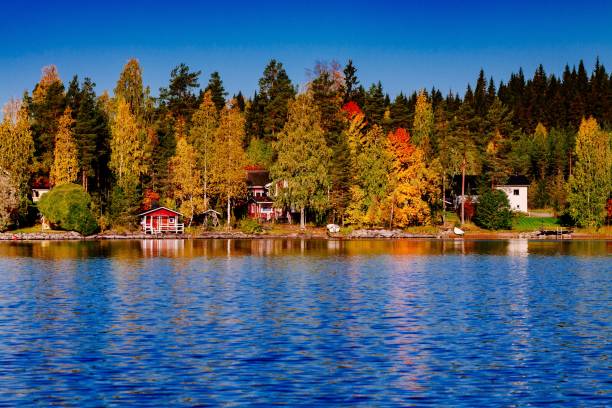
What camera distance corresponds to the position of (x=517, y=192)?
141m

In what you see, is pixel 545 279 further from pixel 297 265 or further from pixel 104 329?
pixel 104 329

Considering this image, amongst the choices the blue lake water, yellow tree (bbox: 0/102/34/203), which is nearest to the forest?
yellow tree (bbox: 0/102/34/203)

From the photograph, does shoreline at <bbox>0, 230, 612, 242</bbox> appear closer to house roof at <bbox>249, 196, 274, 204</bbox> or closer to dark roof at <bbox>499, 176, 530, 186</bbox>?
house roof at <bbox>249, 196, 274, 204</bbox>

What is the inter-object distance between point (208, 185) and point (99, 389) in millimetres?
103105

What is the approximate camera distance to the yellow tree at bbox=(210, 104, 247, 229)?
120562 millimetres

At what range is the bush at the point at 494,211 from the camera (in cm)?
12275

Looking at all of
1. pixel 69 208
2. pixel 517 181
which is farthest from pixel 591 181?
pixel 69 208

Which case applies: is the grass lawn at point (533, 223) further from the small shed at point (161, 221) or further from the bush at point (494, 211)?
the small shed at point (161, 221)

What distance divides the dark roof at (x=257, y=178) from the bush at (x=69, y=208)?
32.3 m

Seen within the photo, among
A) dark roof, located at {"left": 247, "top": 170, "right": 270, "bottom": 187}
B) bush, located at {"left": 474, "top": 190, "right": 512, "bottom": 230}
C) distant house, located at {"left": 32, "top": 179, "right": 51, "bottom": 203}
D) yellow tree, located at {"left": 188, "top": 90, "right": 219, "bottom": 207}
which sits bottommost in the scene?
bush, located at {"left": 474, "top": 190, "right": 512, "bottom": 230}

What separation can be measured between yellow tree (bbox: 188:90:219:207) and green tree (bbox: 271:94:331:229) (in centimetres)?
1002

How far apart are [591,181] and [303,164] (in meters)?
41.5

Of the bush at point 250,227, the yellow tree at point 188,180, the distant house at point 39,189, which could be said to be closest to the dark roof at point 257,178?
the yellow tree at point 188,180

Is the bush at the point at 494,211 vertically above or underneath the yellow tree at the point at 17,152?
underneath
